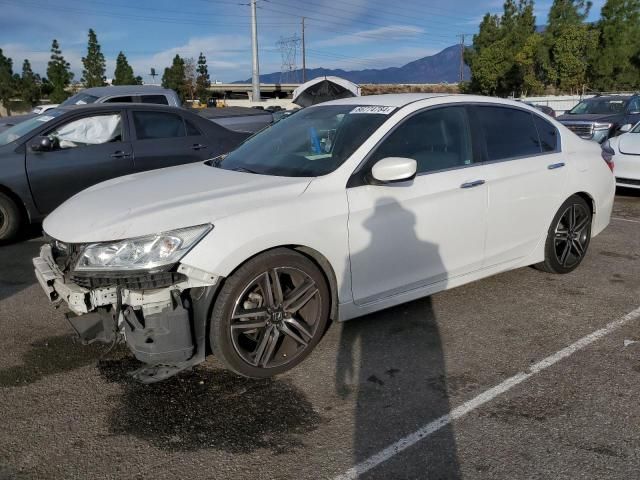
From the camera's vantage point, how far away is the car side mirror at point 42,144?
654 centimetres

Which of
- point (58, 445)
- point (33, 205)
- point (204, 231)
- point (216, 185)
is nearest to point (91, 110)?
point (33, 205)

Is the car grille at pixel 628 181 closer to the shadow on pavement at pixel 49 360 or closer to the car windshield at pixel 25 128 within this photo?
the car windshield at pixel 25 128

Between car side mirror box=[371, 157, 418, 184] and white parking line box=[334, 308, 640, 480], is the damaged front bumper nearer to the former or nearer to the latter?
white parking line box=[334, 308, 640, 480]

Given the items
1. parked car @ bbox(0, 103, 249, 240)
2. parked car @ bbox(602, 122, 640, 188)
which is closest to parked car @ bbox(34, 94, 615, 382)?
parked car @ bbox(0, 103, 249, 240)

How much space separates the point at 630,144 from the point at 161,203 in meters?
8.38

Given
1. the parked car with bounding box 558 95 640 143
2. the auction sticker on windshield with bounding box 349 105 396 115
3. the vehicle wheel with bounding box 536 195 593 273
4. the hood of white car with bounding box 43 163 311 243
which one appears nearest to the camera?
the hood of white car with bounding box 43 163 311 243

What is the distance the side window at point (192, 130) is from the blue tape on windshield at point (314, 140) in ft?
12.2

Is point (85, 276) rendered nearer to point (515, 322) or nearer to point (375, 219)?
point (375, 219)

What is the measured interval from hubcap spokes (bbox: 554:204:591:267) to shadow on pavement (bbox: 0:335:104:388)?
12.6 ft

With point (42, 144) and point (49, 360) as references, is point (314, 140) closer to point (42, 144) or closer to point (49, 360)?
point (49, 360)

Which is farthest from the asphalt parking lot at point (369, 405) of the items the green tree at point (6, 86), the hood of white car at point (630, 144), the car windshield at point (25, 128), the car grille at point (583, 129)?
the green tree at point (6, 86)

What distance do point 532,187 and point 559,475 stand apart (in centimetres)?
261

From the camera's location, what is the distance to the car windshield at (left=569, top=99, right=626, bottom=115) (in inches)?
576

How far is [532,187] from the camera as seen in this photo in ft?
15.2
